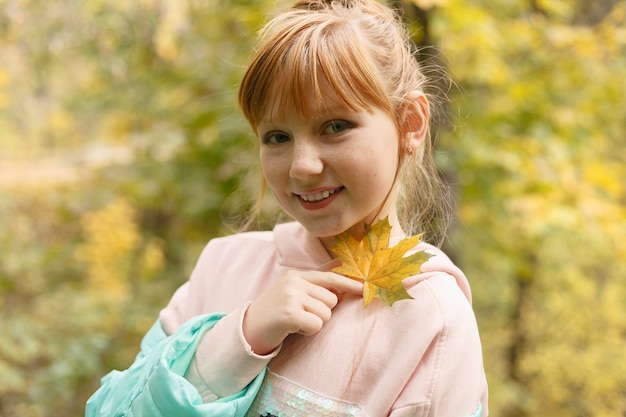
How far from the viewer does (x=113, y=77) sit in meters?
3.88

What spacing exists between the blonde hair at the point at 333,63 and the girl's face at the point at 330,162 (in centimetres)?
2

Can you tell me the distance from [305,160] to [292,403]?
1.41ft

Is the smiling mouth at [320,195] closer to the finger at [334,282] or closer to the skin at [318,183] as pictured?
the skin at [318,183]

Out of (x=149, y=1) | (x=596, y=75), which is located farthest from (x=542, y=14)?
(x=149, y=1)

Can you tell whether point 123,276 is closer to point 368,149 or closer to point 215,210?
point 215,210

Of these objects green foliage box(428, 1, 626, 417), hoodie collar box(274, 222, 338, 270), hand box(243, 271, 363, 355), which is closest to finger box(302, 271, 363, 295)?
hand box(243, 271, 363, 355)

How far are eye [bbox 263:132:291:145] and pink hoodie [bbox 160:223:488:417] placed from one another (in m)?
0.32

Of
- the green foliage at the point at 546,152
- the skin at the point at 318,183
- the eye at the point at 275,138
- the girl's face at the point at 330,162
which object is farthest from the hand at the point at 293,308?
the green foliage at the point at 546,152

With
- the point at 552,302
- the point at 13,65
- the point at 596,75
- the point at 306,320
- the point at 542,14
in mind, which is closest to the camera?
the point at 306,320

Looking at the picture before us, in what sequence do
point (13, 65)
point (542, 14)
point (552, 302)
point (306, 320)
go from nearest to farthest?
point (306, 320) < point (542, 14) < point (13, 65) < point (552, 302)

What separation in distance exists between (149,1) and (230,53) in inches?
41.3

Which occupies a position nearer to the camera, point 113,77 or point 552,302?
point 113,77

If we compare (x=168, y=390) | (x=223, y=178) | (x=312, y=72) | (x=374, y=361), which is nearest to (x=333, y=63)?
(x=312, y=72)

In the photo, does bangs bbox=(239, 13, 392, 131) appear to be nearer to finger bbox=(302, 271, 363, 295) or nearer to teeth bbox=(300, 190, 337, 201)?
teeth bbox=(300, 190, 337, 201)
